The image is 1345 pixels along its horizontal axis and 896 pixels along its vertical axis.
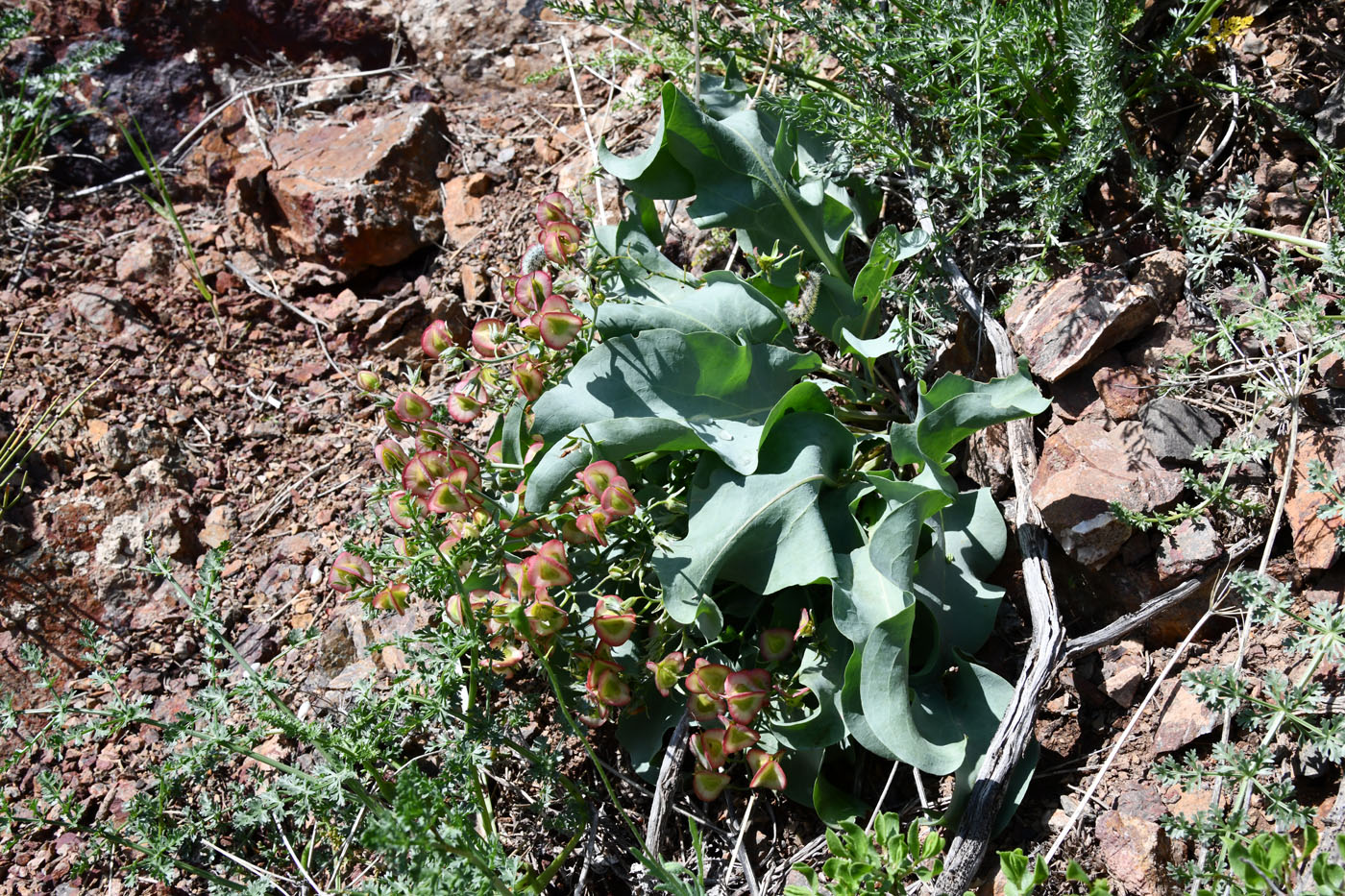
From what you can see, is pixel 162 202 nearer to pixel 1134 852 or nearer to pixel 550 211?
pixel 550 211

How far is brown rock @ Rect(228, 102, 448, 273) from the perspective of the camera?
3.16m

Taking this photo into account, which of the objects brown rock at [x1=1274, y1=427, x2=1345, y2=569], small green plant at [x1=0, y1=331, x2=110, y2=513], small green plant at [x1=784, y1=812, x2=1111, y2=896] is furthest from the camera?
small green plant at [x1=0, y1=331, x2=110, y2=513]

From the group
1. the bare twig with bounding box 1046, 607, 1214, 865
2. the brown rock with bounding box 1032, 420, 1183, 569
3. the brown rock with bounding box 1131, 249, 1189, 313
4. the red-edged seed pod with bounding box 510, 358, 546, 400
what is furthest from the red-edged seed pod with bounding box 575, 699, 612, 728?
the brown rock with bounding box 1131, 249, 1189, 313

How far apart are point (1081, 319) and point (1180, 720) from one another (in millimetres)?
868

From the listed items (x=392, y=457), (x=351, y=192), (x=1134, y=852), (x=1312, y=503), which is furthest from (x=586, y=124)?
(x=1134, y=852)

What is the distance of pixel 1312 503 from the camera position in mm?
1867

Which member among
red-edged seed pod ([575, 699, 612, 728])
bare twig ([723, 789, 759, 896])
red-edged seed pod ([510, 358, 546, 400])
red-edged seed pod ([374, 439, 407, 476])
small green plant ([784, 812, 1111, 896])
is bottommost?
bare twig ([723, 789, 759, 896])

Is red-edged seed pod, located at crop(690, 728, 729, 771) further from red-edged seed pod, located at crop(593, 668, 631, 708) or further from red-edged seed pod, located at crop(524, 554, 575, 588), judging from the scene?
red-edged seed pod, located at crop(524, 554, 575, 588)

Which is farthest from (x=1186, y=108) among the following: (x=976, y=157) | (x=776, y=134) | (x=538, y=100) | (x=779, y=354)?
(x=538, y=100)

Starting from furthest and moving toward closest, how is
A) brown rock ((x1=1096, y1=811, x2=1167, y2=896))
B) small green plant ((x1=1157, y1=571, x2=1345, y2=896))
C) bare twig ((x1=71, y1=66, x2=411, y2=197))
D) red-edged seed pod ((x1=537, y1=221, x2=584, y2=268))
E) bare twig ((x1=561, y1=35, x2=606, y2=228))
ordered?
bare twig ((x1=71, y1=66, x2=411, y2=197)) → bare twig ((x1=561, y1=35, x2=606, y2=228)) → red-edged seed pod ((x1=537, y1=221, x2=584, y2=268)) → brown rock ((x1=1096, y1=811, x2=1167, y2=896)) → small green plant ((x1=1157, y1=571, x2=1345, y2=896))

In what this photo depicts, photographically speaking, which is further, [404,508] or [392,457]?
[392,457]

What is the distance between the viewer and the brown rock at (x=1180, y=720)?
184 centimetres

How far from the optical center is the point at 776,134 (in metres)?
2.41

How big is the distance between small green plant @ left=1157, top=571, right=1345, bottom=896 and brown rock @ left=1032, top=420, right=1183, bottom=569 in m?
0.28
